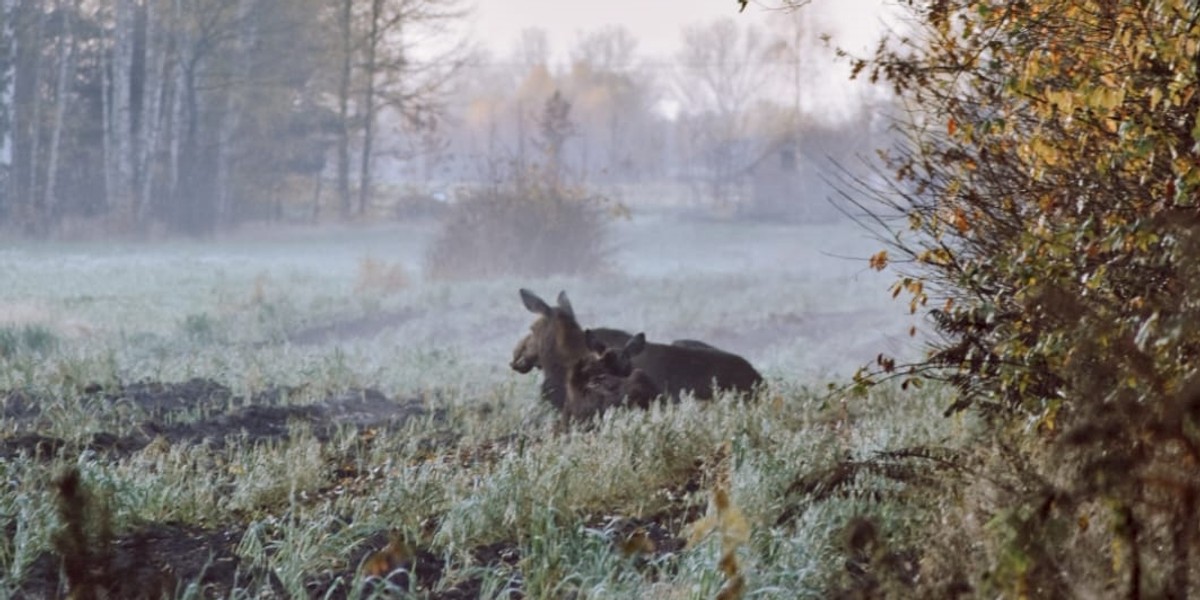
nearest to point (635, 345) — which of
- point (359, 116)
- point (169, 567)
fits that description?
point (169, 567)

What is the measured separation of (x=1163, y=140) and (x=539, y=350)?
6336 mm

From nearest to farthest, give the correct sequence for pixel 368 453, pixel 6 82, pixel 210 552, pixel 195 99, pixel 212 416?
1. pixel 210 552
2. pixel 368 453
3. pixel 212 416
4. pixel 6 82
5. pixel 195 99

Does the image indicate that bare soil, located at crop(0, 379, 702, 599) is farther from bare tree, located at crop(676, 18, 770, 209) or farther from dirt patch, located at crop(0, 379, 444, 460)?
bare tree, located at crop(676, 18, 770, 209)

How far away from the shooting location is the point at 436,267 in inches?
886

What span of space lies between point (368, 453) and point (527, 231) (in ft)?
56.2

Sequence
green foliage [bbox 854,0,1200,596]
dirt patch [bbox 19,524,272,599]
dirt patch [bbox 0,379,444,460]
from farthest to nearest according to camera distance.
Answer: dirt patch [bbox 0,379,444,460] < dirt patch [bbox 19,524,272,599] < green foliage [bbox 854,0,1200,596]

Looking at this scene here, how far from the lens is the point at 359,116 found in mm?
22234

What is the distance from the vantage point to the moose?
996 cm

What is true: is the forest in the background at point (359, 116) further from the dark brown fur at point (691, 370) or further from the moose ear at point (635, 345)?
the moose ear at point (635, 345)

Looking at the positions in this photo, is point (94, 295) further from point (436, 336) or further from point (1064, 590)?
point (1064, 590)

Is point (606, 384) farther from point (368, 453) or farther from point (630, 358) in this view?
point (368, 453)

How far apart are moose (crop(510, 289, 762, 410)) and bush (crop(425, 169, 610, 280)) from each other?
1277 cm

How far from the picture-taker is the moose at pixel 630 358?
392 inches

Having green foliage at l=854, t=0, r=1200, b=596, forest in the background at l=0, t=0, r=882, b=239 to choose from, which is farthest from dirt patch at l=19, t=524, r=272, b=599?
forest in the background at l=0, t=0, r=882, b=239
